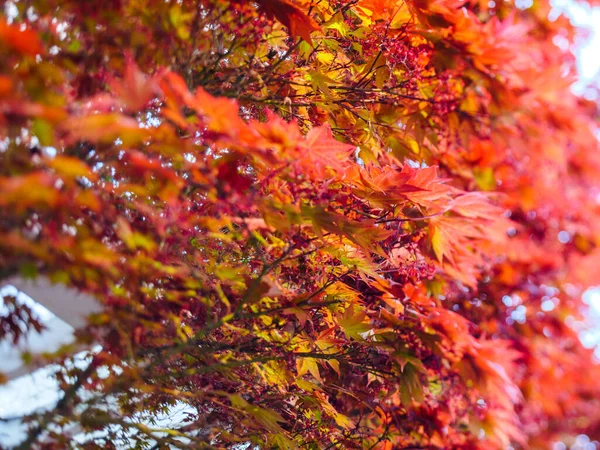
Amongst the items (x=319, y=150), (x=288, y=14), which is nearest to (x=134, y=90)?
(x=319, y=150)

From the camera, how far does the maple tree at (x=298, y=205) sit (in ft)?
2.60

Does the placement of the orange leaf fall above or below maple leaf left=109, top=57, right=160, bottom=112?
below

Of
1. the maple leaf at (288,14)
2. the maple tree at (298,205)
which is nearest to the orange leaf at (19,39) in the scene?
the maple tree at (298,205)

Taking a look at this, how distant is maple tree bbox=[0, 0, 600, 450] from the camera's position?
792 mm

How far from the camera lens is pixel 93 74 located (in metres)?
0.96

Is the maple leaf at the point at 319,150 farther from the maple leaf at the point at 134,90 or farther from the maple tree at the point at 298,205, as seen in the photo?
the maple leaf at the point at 134,90

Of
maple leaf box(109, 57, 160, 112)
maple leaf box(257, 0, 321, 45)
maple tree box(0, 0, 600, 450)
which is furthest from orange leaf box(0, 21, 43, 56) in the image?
maple leaf box(257, 0, 321, 45)

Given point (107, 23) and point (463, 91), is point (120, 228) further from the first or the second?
point (463, 91)

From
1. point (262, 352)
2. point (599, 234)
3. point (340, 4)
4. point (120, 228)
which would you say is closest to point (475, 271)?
point (599, 234)

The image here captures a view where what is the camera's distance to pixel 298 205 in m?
1.17

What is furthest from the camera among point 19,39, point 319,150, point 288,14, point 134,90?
point 288,14

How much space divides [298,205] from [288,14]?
0.49 meters

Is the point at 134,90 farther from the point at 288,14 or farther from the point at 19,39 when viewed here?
the point at 288,14

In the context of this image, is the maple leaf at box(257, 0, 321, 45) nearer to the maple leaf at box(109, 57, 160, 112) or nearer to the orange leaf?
the maple leaf at box(109, 57, 160, 112)
